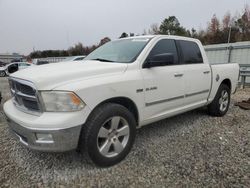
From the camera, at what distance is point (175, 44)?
3.96m

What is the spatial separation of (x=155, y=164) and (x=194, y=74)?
200 centimetres

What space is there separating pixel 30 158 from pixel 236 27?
3384 cm

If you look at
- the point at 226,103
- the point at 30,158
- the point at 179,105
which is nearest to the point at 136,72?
the point at 179,105

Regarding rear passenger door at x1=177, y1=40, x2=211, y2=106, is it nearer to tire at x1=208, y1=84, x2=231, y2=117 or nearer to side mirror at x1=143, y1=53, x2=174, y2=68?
tire at x1=208, y1=84, x2=231, y2=117

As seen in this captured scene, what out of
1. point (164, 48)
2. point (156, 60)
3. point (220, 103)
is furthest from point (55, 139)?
point (220, 103)

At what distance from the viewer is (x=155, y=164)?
2.93m

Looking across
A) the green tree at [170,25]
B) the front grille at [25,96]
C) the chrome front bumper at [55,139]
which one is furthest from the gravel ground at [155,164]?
the green tree at [170,25]

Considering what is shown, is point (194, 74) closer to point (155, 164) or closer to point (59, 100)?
point (155, 164)

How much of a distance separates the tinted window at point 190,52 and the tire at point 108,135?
1.84m

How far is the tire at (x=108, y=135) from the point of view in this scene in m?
2.58

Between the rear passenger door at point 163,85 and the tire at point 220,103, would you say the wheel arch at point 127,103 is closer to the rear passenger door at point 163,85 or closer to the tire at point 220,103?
the rear passenger door at point 163,85

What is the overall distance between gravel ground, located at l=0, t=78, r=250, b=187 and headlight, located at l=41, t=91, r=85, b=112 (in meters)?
0.92

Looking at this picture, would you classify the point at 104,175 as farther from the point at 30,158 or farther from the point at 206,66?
the point at 206,66

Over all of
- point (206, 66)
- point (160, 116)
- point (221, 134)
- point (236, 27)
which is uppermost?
point (236, 27)
